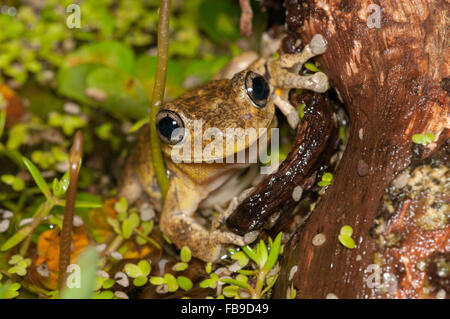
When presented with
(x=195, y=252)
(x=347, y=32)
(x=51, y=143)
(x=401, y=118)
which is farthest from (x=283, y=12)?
(x=51, y=143)

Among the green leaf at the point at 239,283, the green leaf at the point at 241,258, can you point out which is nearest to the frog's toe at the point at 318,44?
the green leaf at the point at 241,258

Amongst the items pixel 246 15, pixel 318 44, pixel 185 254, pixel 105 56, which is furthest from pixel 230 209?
pixel 105 56

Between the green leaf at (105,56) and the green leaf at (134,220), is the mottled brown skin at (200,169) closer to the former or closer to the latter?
the green leaf at (134,220)

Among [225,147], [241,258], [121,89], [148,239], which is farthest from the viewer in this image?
[121,89]

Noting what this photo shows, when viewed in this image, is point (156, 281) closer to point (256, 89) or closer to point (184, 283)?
point (184, 283)

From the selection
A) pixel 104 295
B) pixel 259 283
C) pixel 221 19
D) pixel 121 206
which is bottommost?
pixel 104 295
